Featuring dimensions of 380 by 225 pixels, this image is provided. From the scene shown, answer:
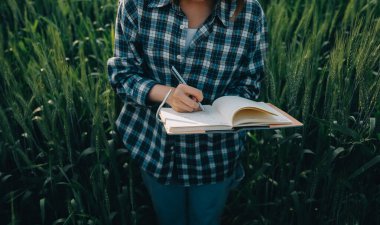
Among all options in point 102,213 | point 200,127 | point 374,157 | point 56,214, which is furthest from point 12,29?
point 374,157

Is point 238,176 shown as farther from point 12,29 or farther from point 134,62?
point 12,29

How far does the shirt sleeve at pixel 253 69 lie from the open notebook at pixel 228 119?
194 millimetres

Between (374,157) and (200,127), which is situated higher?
(200,127)

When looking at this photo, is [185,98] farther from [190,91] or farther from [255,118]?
[255,118]

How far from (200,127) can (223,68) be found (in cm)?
36

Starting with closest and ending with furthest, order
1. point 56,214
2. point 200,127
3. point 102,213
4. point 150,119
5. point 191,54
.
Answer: point 200,127, point 191,54, point 150,119, point 102,213, point 56,214

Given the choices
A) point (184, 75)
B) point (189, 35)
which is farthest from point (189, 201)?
point (189, 35)

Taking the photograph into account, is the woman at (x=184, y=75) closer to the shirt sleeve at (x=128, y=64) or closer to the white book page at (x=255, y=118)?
the shirt sleeve at (x=128, y=64)

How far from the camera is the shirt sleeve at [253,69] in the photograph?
4.79ft

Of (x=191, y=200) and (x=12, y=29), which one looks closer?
(x=191, y=200)

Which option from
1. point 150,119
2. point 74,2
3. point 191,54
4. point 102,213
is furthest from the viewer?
point 74,2

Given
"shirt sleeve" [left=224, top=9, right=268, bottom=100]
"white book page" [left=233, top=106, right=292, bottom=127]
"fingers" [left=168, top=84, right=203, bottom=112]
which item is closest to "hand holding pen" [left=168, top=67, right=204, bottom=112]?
"fingers" [left=168, top=84, right=203, bottom=112]

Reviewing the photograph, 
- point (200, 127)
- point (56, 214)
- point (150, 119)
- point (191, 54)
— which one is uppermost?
point (191, 54)

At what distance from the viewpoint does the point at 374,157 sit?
1.74 m
